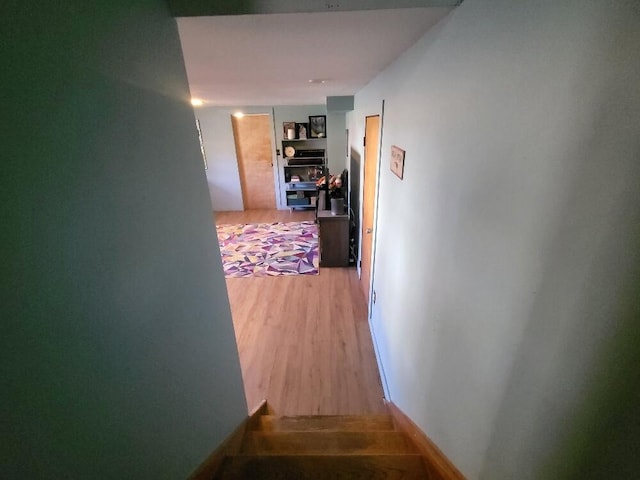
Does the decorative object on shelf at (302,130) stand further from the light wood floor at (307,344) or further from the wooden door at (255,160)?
the light wood floor at (307,344)

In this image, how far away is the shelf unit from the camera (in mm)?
6156

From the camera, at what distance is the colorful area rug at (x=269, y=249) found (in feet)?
14.1

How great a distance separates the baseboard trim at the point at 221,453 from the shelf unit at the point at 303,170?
214 inches

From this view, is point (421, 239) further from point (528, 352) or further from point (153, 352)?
point (153, 352)

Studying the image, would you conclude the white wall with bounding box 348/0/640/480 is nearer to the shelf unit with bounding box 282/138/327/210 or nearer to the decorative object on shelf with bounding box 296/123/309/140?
the decorative object on shelf with bounding box 296/123/309/140

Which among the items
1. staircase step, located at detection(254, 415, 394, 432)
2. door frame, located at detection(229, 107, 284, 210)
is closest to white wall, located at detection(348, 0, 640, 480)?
staircase step, located at detection(254, 415, 394, 432)

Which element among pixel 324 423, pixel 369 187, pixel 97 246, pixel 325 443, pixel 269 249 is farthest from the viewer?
pixel 269 249

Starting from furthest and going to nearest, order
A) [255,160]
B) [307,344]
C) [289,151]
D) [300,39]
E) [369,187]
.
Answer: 1. [255,160]
2. [289,151]
3. [369,187]
4. [307,344]
5. [300,39]

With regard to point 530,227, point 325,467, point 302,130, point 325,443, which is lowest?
point 325,443

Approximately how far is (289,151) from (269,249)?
8.06ft

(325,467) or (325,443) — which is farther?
(325,443)

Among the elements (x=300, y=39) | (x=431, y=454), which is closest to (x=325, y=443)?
(x=431, y=454)

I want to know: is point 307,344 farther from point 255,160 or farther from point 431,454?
point 255,160

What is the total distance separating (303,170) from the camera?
652 cm
